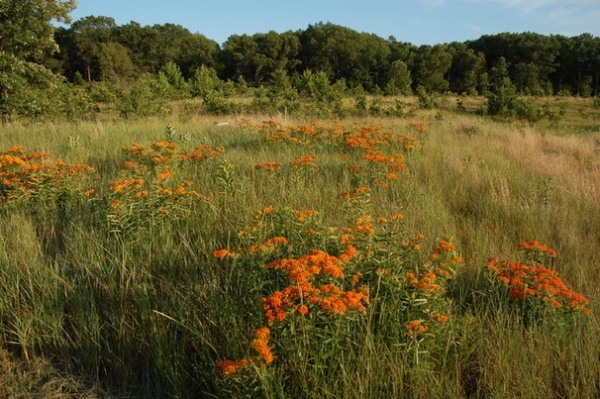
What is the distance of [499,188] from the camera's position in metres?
4.78

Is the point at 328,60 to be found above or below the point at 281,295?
above

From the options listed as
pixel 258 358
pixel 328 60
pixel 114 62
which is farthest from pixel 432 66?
pixel 258 358

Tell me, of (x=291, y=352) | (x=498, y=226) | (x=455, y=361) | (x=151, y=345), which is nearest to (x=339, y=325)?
(x=291, y=352)

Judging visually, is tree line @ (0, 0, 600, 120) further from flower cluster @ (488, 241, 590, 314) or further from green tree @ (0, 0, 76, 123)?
flower cluster @ (488, 241, 590, 314)

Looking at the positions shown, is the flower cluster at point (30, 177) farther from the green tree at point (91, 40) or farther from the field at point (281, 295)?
the green tree at point (91, 40)

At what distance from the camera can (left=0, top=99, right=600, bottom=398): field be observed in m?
1.79

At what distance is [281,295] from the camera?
1717 millimetres

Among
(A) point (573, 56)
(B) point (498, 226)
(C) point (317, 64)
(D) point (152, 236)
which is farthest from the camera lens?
(C) point (317, 64)

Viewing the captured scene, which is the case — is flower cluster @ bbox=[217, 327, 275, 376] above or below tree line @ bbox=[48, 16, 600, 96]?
below

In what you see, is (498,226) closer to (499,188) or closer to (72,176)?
(499,188)

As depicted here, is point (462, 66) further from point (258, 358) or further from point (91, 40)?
point (258, 358)

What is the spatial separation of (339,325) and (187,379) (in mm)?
820

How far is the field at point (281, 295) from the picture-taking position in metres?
1.79

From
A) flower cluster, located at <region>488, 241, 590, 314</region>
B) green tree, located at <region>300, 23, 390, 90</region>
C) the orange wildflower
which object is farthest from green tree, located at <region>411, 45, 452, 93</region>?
the orange wildflower
